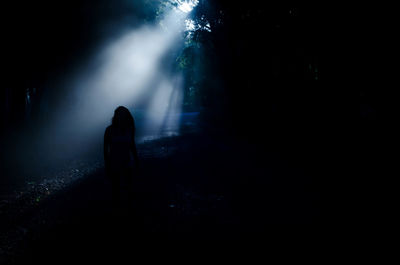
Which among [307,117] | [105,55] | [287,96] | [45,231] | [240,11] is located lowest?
[45,231]

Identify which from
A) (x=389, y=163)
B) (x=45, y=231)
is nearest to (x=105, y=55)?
(x=45, y=231)

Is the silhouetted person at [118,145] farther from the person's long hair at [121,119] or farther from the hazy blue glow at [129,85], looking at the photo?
the hazy blue glow at [129,85]

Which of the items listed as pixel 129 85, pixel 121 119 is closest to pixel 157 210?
pixel 121 119

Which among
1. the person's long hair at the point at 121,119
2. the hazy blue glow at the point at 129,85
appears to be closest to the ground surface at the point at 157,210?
the person's long hair at the point at 121,119

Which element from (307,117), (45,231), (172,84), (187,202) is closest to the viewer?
(45,231)

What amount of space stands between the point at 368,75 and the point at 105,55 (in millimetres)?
14872

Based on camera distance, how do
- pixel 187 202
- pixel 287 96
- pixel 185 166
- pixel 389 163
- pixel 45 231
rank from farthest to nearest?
pixel 287 96 < pixel 185 166 < pixel 389 163 < pixel 187 202 < pixel 45 231

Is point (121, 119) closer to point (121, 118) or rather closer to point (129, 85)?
point (121, 118)

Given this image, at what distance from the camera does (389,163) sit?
764 cm

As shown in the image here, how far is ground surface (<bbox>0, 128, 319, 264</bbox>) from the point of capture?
157 inches

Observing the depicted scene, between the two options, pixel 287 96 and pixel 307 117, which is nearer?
pixel 307 117

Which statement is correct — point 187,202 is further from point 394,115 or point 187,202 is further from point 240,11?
point 240,11

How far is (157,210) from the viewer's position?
5.14 metres

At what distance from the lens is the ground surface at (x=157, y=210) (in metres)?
3.99
